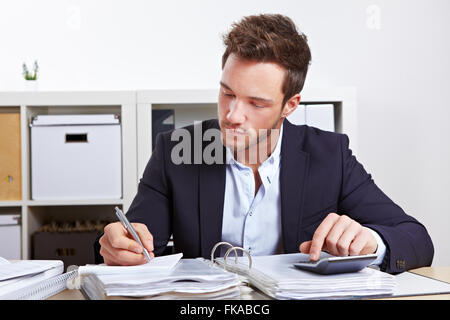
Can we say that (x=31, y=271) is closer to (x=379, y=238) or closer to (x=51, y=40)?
(x=379, y=238)

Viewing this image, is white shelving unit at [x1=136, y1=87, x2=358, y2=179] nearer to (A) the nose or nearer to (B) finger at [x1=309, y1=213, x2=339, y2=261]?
(A) the nose

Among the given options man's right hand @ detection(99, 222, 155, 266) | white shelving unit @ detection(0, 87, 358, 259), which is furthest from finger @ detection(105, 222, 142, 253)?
white shelving unit @ detection(0, 87, 358, 259)

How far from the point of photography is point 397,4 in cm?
257

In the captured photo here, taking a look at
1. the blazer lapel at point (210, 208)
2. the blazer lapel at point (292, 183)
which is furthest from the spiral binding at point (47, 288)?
the blazer lapel at point (292, 183)

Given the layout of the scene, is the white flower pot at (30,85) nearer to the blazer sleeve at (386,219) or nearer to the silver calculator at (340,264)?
the blazer sleeve at (386,219)

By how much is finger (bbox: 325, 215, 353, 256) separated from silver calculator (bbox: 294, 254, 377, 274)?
0.09 m

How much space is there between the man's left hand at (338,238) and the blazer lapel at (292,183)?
0.37 m

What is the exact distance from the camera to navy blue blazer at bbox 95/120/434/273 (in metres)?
1.25

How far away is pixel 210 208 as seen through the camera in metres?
1.25

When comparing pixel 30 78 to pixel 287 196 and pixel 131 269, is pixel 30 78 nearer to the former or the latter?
pixel 287 196

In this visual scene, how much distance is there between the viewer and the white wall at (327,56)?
248 cm

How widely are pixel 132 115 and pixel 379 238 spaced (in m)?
1.45
